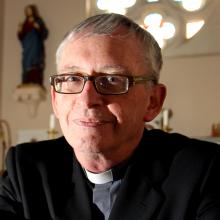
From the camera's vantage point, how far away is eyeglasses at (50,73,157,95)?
1.01 m

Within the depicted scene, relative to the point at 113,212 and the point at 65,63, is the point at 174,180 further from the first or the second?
the point at 65,63

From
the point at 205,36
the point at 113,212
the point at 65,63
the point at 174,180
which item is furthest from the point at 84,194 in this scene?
the point at 205,36

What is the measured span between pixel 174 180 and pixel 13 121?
3.15 meters

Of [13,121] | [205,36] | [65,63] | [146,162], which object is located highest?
[205,36]

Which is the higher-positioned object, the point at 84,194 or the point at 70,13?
the point at 70,13

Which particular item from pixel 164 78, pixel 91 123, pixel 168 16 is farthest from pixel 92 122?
pixel 168 16

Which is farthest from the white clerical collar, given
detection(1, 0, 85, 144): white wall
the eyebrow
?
detection(1, 0, 85, 144): white wall

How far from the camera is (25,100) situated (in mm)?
4000

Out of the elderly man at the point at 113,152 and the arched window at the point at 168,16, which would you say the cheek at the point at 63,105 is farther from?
the arched window at the point at 168,16

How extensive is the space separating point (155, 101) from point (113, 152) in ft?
0.58

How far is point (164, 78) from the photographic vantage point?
140 inches

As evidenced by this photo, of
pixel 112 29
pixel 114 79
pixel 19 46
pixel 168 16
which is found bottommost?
pixel 114 79

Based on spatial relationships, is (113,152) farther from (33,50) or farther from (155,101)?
(33,50)

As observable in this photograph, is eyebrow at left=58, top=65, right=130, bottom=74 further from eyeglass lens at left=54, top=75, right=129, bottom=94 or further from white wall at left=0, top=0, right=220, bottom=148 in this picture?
white wall at left=0, top=0, right=220, bottom=148
